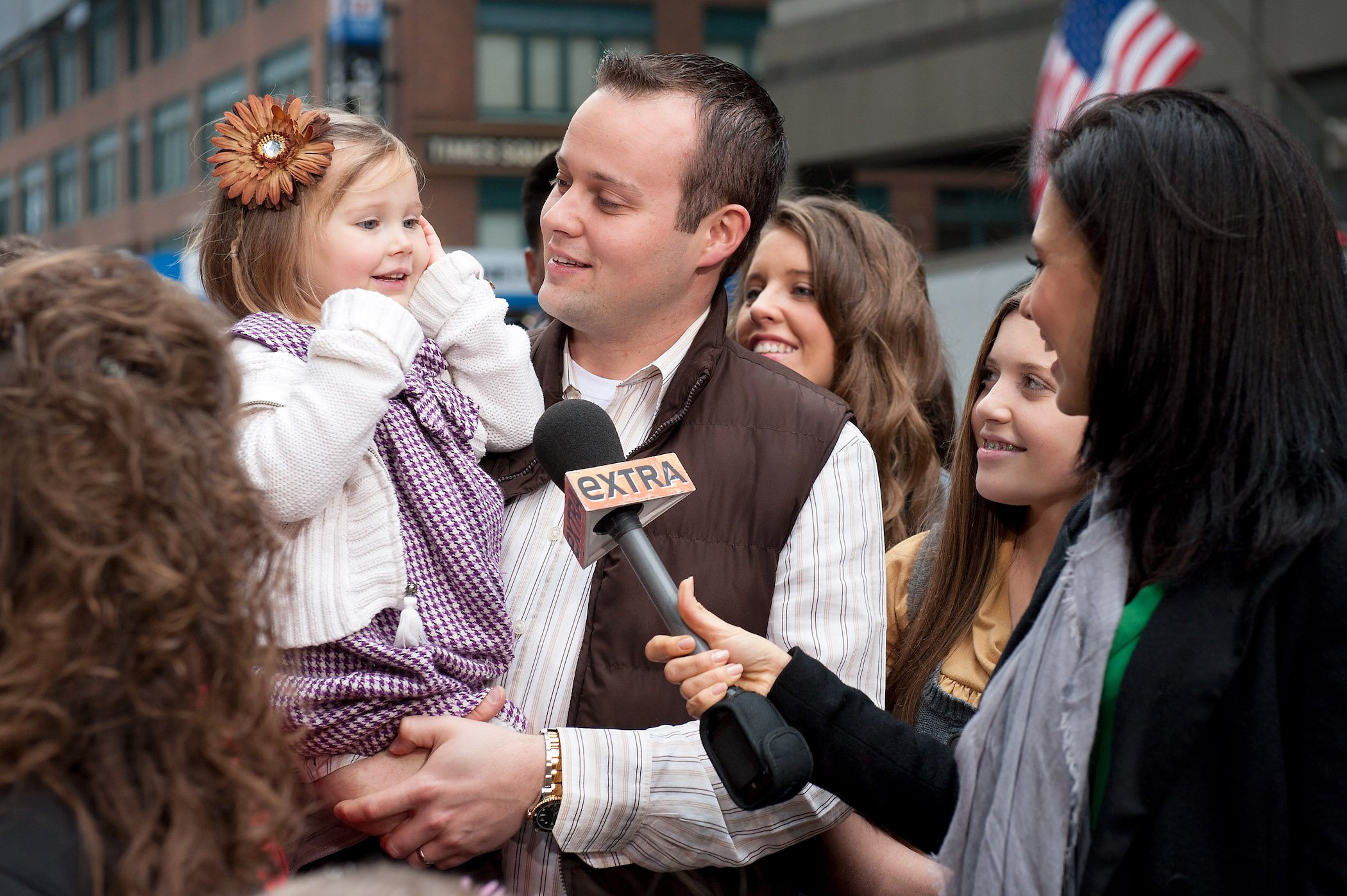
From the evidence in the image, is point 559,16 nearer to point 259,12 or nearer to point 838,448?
point 259,12

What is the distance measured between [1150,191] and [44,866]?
1.61 metres

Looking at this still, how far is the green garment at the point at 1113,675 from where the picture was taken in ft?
6.24

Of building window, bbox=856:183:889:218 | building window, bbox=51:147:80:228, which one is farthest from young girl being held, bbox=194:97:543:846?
building window, bbox=51:147:80:228

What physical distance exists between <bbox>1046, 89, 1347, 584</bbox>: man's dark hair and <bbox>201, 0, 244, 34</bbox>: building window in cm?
3908

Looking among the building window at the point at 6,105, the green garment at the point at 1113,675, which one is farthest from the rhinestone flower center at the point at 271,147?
the building window at the point at 6,105

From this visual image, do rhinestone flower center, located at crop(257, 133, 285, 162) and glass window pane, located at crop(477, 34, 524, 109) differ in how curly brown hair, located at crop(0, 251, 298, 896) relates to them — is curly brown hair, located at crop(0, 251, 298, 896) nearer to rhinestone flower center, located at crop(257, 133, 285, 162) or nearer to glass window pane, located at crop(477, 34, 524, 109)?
rhinestone flower center, located at crop(257, 133, 285, 162)

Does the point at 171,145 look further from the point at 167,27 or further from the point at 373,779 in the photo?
the point at 373,779

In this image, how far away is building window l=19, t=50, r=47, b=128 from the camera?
4853 cm

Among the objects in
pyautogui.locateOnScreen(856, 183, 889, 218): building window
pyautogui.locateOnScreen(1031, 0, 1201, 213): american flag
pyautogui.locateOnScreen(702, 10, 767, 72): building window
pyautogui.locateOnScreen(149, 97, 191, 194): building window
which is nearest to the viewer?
pyautogui.locateOnScreen(1031, 0, 1201, 213): american flag

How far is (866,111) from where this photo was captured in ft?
69.3

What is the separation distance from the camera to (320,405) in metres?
2.33

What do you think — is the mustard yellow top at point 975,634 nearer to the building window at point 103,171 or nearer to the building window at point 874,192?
the building window at point 874,192

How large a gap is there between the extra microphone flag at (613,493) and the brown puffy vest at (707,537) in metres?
0.54

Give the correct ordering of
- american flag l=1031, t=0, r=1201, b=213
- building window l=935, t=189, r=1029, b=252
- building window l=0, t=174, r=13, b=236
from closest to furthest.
Result: american flag l=1031, t=0, r=1201, b=213 < building window l=935, t=189, r=1029, b=252 < building window l=0, t=174, r=13, b=236
